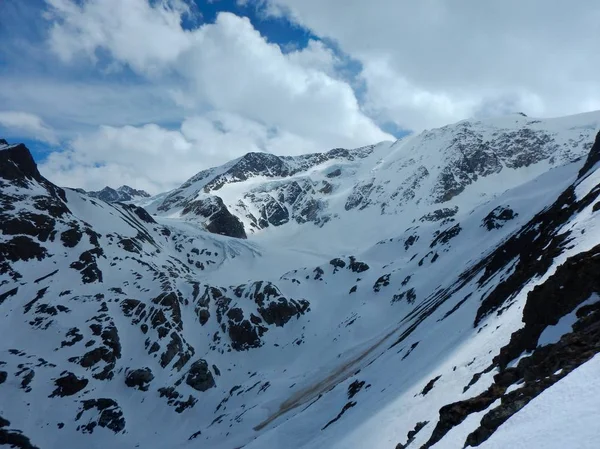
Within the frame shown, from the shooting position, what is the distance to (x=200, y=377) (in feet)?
310

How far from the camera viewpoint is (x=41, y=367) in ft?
271

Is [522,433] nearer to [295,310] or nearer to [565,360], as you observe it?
[565,360]

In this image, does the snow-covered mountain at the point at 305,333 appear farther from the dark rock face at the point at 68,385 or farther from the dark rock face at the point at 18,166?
the dark rock face at the point at 18,166

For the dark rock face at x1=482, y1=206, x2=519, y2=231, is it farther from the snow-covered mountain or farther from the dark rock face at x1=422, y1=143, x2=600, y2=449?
the dark rock face at x1=422, y1=143, x2=600, y2=449

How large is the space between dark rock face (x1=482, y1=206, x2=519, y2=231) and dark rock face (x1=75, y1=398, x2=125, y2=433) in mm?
91715

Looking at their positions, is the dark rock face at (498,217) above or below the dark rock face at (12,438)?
below

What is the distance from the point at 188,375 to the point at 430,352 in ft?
241

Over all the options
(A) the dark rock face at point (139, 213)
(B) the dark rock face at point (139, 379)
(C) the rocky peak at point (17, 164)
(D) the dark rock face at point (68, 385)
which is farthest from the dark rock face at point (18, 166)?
(B) the dark rock face at point (139, 379)

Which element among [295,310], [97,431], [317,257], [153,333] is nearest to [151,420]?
[97,431]

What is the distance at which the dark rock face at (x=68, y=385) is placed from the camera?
8119cm

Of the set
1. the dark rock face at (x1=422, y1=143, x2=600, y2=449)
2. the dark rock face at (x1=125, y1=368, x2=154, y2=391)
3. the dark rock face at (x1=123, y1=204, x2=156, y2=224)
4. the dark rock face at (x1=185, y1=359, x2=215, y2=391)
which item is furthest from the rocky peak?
the dark rock face at (x1=422, y1=143, x2=600, y2=449)

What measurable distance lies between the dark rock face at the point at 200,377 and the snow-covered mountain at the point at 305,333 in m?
0.33

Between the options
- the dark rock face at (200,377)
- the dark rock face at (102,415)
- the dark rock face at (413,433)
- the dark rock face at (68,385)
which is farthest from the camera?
the dark rock face at (200,377)

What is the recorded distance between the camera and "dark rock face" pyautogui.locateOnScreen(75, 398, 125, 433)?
7919cm
